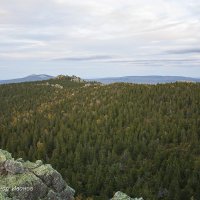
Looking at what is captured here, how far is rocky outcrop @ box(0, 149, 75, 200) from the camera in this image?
96.5 feet

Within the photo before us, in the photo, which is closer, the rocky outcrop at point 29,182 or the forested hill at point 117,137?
the rocky outcrop at point 29,182

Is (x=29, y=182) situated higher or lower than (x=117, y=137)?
higher

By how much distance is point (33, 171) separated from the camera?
33844 mm

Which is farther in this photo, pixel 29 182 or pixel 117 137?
pixel 117 137

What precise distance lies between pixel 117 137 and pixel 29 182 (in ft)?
144

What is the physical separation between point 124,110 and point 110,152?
2339 centimetres

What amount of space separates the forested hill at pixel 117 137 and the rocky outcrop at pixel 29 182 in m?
17.7

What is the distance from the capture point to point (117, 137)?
73.9 metres

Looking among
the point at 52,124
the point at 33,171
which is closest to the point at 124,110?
the point at 52,124

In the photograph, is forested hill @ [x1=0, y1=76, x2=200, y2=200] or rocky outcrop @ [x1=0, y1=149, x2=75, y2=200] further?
forested hill @ [x1=0, y1=76, x2=200, y2=200]

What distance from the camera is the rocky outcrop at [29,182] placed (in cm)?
2941

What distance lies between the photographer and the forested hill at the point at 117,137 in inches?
2206

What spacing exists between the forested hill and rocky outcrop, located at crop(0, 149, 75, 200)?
17658 millimetres

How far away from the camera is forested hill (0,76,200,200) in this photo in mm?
56031
